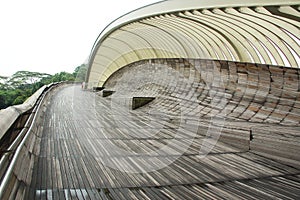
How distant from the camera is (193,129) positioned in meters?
8.20

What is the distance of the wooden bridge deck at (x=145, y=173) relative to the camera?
12.1 ft

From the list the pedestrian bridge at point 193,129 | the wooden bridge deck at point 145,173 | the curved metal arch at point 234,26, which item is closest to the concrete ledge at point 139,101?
the pedestrian bridge at point 193,129

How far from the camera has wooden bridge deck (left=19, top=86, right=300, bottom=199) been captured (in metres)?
3.68

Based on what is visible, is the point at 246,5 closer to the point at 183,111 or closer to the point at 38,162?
the point at 183,111

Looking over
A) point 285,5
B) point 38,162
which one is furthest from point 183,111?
point 38,162

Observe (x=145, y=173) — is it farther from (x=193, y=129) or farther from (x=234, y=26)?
(x=234, y=26)

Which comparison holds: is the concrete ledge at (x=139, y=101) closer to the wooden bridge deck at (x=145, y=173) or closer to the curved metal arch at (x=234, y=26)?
the curved metal arch at (x=234, y=26)

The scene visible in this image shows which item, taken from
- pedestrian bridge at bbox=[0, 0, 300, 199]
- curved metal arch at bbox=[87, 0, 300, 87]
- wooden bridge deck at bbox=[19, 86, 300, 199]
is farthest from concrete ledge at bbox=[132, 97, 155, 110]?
wooden bridge deck at bbox=[19, 86, 300, 199]

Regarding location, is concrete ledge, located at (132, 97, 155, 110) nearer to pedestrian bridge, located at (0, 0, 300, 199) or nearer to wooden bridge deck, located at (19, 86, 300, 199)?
pedestrian bridge, located at (0, 0, 300, 199)

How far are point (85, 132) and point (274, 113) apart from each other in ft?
15.8

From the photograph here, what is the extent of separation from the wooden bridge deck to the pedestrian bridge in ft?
0.05

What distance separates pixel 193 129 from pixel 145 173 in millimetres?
3988

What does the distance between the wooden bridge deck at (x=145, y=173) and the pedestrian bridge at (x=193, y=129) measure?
0.02 metres

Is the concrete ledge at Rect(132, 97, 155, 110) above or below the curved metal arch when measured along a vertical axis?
below
